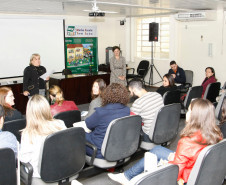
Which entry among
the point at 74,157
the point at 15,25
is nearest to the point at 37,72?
the point at 15,25

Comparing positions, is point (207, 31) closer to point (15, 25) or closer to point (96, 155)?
point (15, 25)

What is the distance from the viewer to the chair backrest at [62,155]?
2.25 m

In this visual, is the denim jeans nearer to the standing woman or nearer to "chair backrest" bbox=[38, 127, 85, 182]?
"chair backrest" bbox=[38, 127, 85, 182]

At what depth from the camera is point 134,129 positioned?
2861 millimetres

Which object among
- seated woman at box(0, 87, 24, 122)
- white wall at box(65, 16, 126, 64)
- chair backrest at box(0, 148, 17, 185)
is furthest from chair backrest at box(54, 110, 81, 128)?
white wall at box(65, 16, 126, 64)

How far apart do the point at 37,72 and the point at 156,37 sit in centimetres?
435

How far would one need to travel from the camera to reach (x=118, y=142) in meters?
2.76

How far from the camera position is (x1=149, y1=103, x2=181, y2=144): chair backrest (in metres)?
3.15

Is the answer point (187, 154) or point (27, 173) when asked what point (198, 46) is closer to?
point (187, 154)


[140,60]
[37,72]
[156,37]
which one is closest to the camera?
[37,72]

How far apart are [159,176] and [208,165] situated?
0.51m

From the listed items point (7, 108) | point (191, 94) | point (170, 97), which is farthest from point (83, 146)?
point (191, 94)

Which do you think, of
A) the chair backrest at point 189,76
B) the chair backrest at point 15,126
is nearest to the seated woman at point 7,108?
the chair backrest at point 15,126

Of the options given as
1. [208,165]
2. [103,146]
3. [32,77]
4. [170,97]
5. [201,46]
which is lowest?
[103,146]
